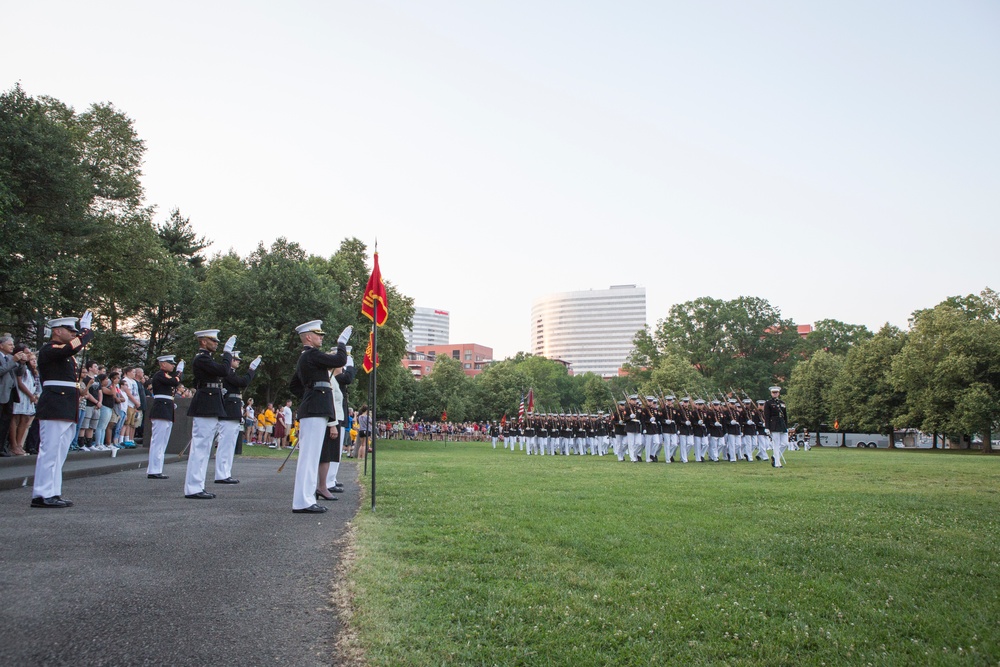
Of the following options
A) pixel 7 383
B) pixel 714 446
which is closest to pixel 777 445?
pixel 714 446

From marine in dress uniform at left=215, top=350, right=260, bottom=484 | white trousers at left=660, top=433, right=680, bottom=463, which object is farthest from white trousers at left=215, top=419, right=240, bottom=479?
white trousers at left=660, top=433, right=680, bottom=463

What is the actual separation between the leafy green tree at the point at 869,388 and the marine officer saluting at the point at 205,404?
64.5 metres

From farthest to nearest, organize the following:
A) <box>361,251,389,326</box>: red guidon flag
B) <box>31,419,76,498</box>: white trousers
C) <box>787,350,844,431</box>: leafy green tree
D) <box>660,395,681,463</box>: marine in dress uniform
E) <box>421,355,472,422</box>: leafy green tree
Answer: <box>421,355,472,422</box>: leafy green tree, <box>787,350,844,431</box>: leafy green tree, <box>660,395,681,463</box>: marine in dress uniform, <box>361,251,389,326</box>: red guidon flag, <box>31,419,76,498</box>: white trousers

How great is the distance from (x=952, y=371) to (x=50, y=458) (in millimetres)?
60371

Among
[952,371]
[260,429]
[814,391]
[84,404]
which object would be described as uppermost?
[952,371]

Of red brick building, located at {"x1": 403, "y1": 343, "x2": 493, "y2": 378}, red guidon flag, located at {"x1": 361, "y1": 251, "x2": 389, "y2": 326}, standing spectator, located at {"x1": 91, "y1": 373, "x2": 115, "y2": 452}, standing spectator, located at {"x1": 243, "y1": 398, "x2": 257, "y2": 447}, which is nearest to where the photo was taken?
red guidon flag, located at {"x1": 361, "y1": 251, "x2": 389, "y2": 326}

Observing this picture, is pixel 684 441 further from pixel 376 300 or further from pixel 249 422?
pixel 249 422

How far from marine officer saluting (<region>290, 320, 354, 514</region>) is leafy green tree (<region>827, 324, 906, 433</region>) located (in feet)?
212

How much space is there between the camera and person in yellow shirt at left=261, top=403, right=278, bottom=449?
35.1 metres

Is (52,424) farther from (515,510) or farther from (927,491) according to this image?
(927,491)

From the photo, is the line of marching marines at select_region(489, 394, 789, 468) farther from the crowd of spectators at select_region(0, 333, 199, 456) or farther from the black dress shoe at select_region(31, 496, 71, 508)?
the black dress shoe at select_region(31, 496, 71, 508)

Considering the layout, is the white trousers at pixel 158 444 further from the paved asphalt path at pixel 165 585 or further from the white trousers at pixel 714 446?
the white trousers at pixel 714 446

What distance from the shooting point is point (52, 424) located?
8883mm

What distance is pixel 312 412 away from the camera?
9312 millimetres
